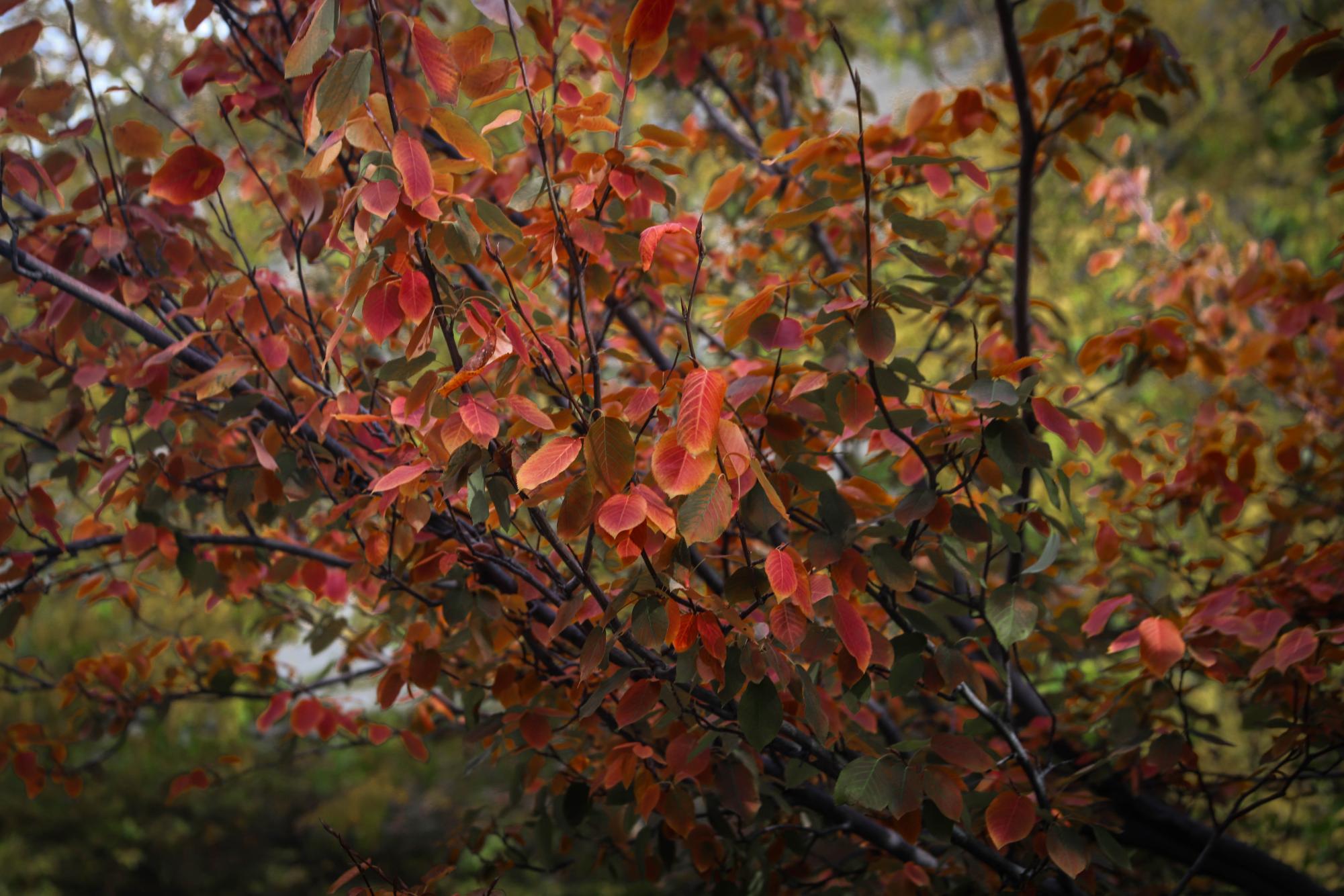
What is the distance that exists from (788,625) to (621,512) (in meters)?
0.29

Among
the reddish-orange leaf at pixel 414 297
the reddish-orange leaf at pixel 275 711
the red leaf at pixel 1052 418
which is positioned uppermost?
the reddish-orange leaf at pixel 414 297

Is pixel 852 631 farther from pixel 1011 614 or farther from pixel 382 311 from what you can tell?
pixel 382 311

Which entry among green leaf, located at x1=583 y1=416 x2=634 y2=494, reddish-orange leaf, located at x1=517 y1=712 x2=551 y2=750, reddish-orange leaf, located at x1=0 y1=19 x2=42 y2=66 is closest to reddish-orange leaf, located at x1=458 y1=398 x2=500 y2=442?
green leaf, located at x1=583 y1=416 x2=634 y2=494

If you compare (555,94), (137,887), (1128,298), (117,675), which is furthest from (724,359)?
(137,887)

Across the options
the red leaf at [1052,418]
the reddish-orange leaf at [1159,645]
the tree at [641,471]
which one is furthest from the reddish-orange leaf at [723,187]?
the reddish-orange leaf at [1159,645]

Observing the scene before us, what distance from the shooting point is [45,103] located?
53.1 inches

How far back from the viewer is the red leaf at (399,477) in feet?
3.22

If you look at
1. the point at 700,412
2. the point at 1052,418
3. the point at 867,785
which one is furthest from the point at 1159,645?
the point at 700,412

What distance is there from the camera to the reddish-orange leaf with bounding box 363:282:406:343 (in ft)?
3.34

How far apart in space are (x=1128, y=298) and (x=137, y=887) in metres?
5.07

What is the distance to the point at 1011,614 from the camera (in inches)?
48.0

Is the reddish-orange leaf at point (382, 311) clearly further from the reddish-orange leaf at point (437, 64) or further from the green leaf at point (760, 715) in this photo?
the green leaf at point (760, 715)

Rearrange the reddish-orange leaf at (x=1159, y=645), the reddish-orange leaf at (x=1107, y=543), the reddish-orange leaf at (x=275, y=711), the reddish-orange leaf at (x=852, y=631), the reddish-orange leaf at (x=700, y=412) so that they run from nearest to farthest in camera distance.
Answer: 1. the reddish-orange leaf at (x=700, y=412)
2. the reddish-orange leaf at (x=852, y=631)
3. the reddish-orange leaf at (x=1159, y=645)
4. the reddish-orange leaf at (x=1107, y=543)
5. the reddish-orange leaf at (x=275, y=711)

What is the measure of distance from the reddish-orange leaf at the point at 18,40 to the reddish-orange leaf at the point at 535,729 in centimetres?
113
